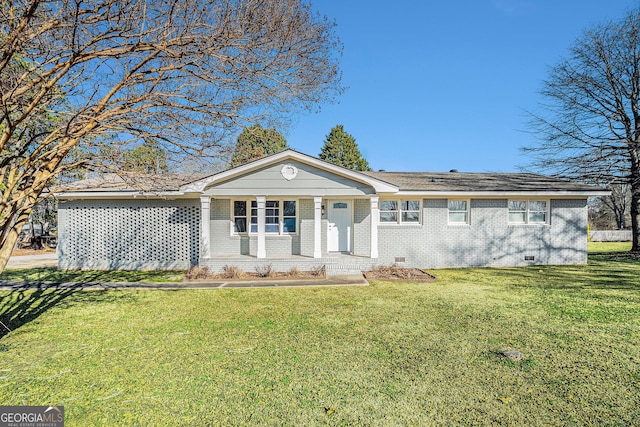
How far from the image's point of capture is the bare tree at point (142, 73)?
4039mm

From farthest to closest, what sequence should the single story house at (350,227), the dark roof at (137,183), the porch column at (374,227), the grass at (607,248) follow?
the grass at (607,248)
the single story house at (350,227)
the porch column at (374,227)
the dark roof at (137,183)

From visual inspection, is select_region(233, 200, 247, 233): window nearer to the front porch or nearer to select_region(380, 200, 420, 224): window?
the front porch

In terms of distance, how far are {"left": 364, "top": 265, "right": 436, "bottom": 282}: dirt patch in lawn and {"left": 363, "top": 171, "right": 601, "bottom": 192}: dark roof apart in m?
3.43

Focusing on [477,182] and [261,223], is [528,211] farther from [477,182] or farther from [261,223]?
[261,223]

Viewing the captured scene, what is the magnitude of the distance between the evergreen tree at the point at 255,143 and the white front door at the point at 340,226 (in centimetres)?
797

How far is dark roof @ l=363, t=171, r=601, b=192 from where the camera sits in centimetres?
1375

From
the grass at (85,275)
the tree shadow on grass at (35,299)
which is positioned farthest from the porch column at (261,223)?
the tree shadow on grass at (35,299)

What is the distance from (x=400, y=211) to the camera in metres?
13.9

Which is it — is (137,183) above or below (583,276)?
above

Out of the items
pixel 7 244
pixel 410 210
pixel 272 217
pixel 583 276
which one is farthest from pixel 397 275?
pixel 7 244

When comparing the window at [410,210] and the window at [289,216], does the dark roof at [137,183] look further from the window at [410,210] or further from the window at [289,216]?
the window at [410,210]

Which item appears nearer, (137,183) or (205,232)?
(137,183)

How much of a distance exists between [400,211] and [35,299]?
12495 millimetres

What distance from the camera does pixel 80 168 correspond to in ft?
16.9
